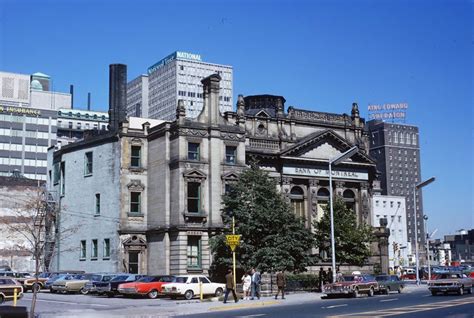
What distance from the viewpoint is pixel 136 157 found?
57.3 metres

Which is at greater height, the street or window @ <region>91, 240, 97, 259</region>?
window @ <region>91, 240, 97, 259</region>

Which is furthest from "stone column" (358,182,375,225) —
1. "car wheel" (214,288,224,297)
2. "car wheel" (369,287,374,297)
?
"car wheel" (214,288,224,297)

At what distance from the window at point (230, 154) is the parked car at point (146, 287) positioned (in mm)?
16994

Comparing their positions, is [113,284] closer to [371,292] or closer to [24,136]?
[371,292]

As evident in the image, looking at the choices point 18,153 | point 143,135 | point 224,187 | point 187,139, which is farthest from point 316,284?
point 18,153

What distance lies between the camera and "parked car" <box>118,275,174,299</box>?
134 ft

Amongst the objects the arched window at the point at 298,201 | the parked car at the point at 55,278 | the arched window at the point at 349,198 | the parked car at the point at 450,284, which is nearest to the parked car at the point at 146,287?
the parked car at the point at 55,278

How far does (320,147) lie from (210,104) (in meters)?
13.2

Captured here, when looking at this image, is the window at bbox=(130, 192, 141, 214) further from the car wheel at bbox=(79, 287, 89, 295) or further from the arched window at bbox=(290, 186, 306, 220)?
the arched window at bbox=(290, 186, 306, 220)

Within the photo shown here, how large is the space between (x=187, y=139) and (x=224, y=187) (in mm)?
5222

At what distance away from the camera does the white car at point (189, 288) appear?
4041 cm

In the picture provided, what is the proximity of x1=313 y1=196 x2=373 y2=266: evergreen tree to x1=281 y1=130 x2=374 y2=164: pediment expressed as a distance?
7.61 metres

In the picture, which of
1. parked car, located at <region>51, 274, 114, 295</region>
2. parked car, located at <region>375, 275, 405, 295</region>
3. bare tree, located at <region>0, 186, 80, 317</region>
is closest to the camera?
parked car, located at <region>375, 275, 405, 295</region>

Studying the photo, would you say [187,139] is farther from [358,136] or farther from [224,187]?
[358,136]
